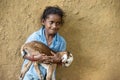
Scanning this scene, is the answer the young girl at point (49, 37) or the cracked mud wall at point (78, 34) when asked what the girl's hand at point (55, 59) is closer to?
the young girl at point (49, 37)

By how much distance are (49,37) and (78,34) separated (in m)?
0.52

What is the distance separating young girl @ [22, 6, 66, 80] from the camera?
3764 millimetres

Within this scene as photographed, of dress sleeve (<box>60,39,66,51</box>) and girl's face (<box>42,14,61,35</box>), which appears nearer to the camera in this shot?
girl's face (<box>42,14,61,35</box>)

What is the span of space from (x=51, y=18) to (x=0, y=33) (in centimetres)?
65

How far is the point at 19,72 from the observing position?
4.19m

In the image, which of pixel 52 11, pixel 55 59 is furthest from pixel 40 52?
pixel 52 11

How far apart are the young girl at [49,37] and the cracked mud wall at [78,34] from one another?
0.80 ft

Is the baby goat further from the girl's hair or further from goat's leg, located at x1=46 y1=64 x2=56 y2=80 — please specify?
the girl's hair

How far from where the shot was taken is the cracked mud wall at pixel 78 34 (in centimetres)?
407

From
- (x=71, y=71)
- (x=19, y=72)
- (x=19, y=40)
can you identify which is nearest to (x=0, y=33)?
(x=19, y=40)

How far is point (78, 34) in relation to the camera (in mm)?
4324

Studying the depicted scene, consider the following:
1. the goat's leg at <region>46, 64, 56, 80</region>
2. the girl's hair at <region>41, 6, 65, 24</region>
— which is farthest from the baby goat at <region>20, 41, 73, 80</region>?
the girl's hair at <region>41, 6, 65, 24</region>

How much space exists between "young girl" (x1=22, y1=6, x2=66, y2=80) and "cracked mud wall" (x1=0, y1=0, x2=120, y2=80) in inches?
9.6

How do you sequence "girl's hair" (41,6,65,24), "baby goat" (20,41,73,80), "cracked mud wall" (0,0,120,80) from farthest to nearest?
"cracked mud wall" (0,0,120,80) < "girl's hair" (41,6,65,24) < "baby goat" (20,41,73,80)
